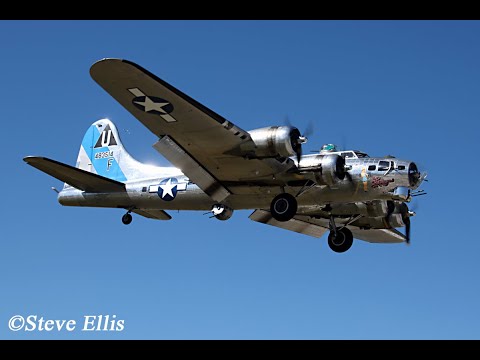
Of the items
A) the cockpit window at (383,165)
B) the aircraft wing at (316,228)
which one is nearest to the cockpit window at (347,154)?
the cockpit window at (383,165)

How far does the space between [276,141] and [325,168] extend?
1.59 metres

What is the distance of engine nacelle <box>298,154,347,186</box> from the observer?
17094mm

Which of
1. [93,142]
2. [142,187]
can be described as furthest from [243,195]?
[93,142]

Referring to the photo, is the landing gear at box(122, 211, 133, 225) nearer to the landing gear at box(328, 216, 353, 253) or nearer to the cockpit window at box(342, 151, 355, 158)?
the landing gear at box(328, 216, 353, 253)

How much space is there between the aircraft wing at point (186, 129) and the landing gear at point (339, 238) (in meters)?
3.95

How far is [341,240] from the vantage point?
20.8 m

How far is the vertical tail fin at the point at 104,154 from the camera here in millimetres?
22203

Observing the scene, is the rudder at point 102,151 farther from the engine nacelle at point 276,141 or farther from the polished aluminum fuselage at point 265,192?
the engine nacelle at point 276,141

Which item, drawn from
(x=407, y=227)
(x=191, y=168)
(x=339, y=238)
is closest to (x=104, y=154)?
(x=191, y=168)

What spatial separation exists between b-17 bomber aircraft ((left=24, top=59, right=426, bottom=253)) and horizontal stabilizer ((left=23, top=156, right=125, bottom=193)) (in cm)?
3

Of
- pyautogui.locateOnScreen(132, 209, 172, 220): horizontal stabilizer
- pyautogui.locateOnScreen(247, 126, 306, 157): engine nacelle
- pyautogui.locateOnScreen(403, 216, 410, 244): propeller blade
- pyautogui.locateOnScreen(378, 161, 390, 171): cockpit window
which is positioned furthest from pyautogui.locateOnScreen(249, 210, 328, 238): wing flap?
pyautogui.locateOnScreen(247, 126, 306, 157): engine nacelle

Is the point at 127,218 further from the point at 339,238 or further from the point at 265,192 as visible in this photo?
the point at 339,238
